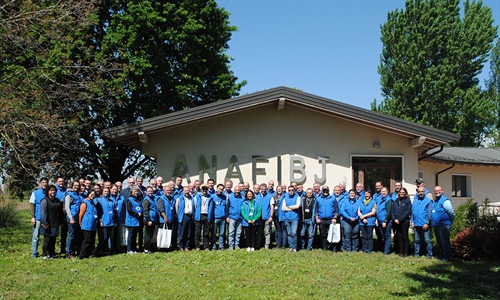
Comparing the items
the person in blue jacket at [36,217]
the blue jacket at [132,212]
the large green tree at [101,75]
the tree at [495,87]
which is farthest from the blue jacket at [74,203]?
the tree at [495,87]

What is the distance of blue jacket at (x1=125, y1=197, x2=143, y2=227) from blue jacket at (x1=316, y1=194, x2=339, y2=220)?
183 inches

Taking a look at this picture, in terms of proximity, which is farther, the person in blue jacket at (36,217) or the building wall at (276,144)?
the building wall at (276,144)

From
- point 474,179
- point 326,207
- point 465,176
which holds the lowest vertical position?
point 326,207

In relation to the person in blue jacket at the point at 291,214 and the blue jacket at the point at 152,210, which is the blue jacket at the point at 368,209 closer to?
the person in blue jacket at the point at 291,214

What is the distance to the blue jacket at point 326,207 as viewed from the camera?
12.9m

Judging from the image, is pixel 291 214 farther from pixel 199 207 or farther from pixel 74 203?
pixel 74 203

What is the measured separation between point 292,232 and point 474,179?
48.4ft

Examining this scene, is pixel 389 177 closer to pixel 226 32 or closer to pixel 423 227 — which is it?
pixel 423 227

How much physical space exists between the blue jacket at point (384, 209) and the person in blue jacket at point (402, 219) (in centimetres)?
11

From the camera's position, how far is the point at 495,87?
40.4 m

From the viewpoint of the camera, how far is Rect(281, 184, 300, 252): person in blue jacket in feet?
41.7

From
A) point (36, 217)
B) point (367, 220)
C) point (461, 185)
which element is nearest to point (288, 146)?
point (367, 220)

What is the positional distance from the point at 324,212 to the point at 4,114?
9.84m

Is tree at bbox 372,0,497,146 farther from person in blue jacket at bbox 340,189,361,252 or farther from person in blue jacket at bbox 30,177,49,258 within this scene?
person in blue jacket at bbox 30,177,49,258
